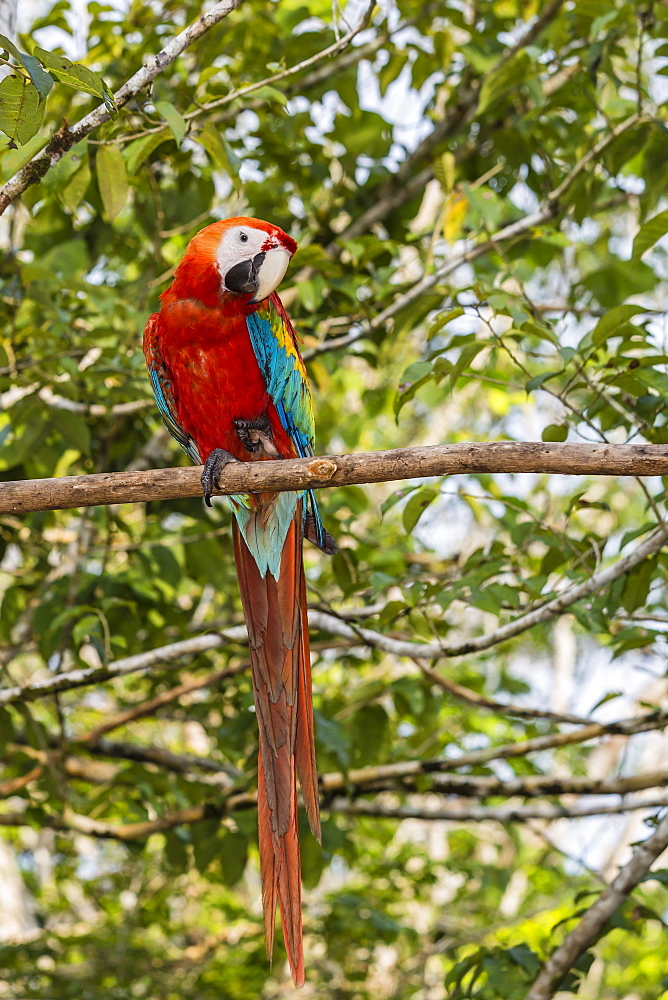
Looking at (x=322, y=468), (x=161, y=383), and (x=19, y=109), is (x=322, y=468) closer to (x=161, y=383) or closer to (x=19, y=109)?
(x=19, y=109)

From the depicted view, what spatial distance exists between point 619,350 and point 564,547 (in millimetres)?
524

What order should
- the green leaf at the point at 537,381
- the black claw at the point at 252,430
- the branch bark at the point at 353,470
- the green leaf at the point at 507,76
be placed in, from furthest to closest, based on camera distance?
the green leaf at the point at 507,76
the black claw at the point at 252,430
the green leaf at the point at 537,381
the branch bark at the point at 353,470

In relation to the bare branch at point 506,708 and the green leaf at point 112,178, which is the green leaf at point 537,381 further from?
the green leaf at point 112,178

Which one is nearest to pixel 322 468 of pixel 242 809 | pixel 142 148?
pixel 142 148

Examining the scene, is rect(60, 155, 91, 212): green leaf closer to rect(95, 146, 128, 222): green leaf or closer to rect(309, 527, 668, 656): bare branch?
rect(95, 146, 128, 222): green leaf

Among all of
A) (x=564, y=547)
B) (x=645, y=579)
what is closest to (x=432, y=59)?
(x=564, y=547)

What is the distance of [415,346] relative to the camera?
538cm

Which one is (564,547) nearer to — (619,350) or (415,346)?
(619,350)

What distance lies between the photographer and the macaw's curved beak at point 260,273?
1947mm

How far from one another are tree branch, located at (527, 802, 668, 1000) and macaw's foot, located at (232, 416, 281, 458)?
132 centimetres

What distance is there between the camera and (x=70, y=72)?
133 cm

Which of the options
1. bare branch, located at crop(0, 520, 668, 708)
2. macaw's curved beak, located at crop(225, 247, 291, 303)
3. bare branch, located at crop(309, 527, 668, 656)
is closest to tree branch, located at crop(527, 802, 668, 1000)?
bare branch, located at crop(0, 520, 668, 708)

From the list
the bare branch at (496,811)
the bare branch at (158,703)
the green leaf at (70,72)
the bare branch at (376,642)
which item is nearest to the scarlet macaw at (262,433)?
the bare branch at (376,642)

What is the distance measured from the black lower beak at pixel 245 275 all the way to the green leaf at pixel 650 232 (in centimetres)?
82
